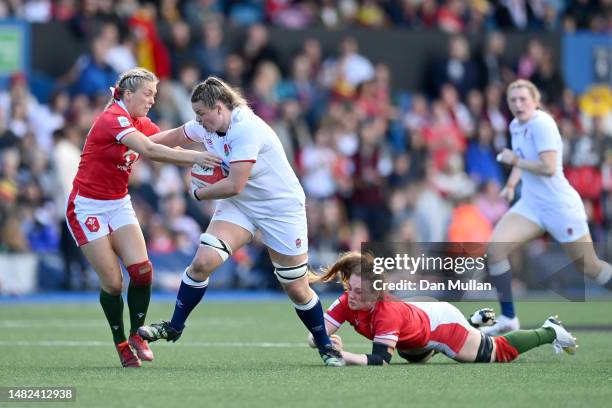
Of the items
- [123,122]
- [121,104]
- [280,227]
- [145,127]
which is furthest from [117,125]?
[280,227]

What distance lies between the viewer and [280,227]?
29.8 feet

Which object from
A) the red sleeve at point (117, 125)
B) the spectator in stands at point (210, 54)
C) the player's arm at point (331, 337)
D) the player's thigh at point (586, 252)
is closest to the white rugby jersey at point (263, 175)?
the red sleeve at point (117, 125)

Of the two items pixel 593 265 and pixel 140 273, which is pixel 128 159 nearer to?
pixel 140 273

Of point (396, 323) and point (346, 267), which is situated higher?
point (346, 267)

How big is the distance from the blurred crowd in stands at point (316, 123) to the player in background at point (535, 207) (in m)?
6.28

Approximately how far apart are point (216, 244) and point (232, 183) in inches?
20.0

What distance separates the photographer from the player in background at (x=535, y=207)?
11.3 meters

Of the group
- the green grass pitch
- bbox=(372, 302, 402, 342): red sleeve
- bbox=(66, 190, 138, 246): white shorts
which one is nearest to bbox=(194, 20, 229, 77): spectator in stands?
the green grass pitch

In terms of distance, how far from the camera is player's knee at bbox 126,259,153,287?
9352 mm

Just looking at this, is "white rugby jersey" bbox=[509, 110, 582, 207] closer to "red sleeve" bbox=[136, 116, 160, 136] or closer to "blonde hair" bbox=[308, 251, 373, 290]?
"blonde hair" bbox=[308, 251, 373, 290]

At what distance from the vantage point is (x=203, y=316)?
14.8 m

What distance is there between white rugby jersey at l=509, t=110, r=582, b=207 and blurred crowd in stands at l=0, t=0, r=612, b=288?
20.8ft

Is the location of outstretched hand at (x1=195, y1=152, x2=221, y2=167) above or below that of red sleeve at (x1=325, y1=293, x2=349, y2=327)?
above

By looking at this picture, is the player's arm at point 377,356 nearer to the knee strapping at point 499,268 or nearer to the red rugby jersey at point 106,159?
the red rugby jersey at point 106,159
